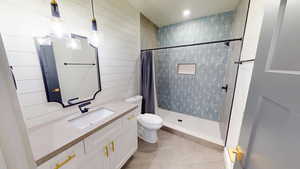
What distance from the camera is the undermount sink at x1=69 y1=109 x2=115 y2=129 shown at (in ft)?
3.82

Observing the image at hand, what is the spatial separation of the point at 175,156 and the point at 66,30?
2.33 m

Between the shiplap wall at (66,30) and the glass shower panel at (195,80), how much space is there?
1.02 m

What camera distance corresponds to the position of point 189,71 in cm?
270

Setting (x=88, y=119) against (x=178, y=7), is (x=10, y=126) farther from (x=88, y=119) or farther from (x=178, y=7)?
(x=178, y=7)

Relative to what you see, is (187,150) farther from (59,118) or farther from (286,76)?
(59,118)

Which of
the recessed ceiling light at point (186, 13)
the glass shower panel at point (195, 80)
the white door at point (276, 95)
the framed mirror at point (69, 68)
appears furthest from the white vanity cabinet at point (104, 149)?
the recessed ceiling light at point (186, 13)

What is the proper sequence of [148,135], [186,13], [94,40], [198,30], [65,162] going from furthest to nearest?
1. [198,30]
2. [186,13]
3. [148,135]
4. [94,40]
5. [65,162]

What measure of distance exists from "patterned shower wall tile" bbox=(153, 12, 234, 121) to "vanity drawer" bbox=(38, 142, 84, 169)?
2.36 meters

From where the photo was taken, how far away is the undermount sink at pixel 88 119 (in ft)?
3.82

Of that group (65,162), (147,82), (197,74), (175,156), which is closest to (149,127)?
(175,156)

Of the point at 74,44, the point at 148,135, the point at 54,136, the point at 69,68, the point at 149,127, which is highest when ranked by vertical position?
the point at 74,44

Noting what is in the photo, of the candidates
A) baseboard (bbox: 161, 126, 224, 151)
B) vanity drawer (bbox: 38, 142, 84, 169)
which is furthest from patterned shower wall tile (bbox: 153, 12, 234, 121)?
vanity drawer (bbox: 38, 142, 84, 169)

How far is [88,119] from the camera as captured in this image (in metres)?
1.29

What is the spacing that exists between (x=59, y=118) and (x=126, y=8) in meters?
2.05
